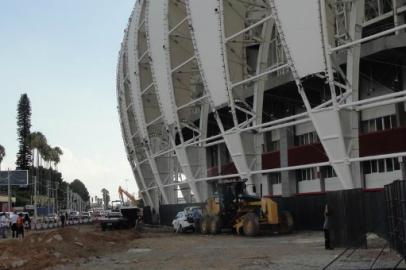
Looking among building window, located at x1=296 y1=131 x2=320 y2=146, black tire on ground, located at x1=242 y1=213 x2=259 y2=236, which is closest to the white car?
black tire on ground, located at x1=242 y1=213 x2=259 y2=236

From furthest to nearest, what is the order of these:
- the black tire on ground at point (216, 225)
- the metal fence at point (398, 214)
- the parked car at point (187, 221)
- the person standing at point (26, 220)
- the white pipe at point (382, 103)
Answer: the person standing at point (26, 220) < the parked car at point (187, 221) < the black tire on ground at point (216, 225) < the white pipe at point (382, 103) < the metal fence at point (398, 214)

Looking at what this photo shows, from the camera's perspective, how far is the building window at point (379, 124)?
116 ft

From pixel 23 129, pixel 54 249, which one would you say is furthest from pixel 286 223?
pixel 23 129

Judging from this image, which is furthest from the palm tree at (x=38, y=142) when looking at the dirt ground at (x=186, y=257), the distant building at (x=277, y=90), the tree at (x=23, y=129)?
the dirt ground at (x=186, y=257)

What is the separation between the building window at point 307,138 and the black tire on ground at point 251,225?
1337cm

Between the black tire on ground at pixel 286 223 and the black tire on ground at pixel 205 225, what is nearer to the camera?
the black tire on ground at pixel 286 223

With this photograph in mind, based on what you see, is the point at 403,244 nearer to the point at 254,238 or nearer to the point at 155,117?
the point at 254,238

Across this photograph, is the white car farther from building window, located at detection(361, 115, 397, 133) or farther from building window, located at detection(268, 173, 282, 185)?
building window, located at detection(361, 115, 397, 133)

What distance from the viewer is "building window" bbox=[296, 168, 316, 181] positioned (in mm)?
42922

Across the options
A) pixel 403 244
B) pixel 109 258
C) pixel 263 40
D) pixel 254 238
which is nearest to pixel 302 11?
pixel 263 40

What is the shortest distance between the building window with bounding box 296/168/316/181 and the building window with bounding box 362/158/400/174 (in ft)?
19.5

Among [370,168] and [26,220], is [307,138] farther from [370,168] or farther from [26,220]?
[26,220]

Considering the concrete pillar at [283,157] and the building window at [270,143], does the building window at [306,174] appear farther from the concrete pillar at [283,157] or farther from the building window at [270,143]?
the building window at [270,143]

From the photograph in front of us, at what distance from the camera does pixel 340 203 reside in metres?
20.7
